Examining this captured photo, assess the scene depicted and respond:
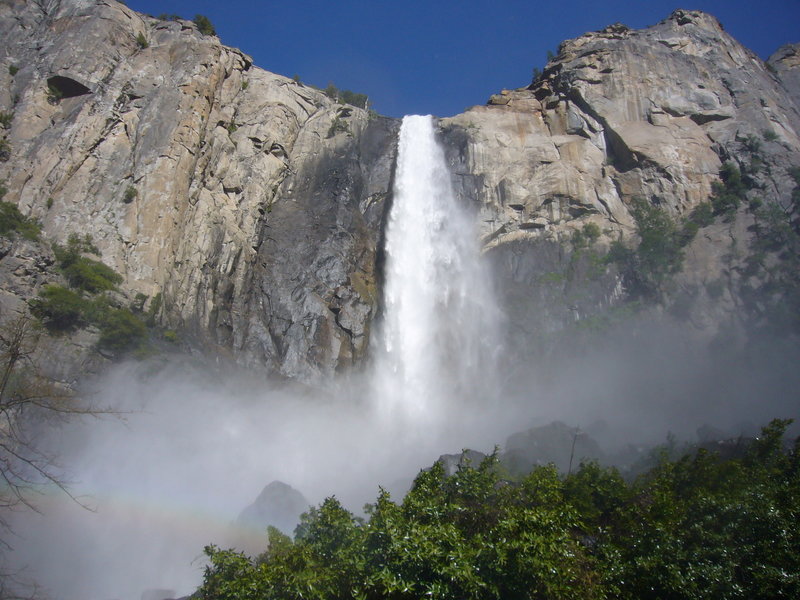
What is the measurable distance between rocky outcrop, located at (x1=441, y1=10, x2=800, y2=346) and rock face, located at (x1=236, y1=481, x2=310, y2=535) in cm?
2079

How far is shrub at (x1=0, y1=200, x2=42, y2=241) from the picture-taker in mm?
25608

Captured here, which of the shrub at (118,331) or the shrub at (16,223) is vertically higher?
the shrub at (16,223)

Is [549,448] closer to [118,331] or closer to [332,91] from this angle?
[118,331]

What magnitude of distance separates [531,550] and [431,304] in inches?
1175

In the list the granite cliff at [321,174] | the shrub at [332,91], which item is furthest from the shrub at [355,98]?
the granite cliff at [321,174]

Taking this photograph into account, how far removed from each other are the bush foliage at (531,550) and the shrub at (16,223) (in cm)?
2078

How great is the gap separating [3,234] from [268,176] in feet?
55.0

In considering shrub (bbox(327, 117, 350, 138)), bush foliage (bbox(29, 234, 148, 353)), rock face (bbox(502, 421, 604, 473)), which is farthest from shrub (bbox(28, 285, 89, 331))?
shrub (bbox(327, 117, 350, 138))

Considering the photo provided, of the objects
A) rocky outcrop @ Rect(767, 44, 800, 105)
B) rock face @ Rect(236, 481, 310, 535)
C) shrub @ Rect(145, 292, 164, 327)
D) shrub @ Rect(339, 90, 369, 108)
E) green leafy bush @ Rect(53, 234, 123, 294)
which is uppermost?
rocky outcrop @ Rect(767, 44, 800, 105)

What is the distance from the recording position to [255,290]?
33.9 meters

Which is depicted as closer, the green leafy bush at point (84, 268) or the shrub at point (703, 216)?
the green leafy bush at point (84, 268)

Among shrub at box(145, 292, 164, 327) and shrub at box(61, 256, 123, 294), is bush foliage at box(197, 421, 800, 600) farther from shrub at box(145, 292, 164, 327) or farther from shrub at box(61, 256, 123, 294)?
shrub at box(61, 256, 123, 294)

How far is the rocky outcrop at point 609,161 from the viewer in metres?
39.2

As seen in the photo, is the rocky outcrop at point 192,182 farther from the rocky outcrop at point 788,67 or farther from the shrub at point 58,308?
the rocky outcrop at point 788,67
